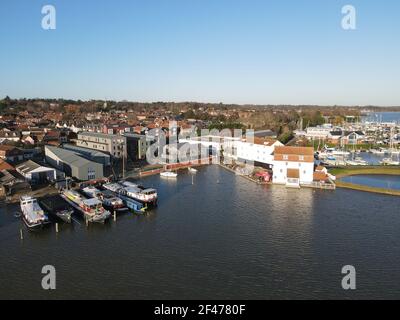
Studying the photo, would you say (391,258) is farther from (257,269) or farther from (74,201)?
(74,201)

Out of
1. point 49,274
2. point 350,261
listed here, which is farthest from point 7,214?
point 350,261

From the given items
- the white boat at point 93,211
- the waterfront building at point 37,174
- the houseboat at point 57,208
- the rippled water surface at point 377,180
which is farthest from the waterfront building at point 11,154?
the rippled water surface at point 377,180

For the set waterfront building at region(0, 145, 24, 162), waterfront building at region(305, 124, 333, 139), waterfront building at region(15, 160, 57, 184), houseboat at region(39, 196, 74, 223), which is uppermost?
waterfront building at region(305, 124, 333, 139)

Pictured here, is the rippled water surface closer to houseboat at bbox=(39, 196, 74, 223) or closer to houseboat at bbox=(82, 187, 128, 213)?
houseboat at bbox=(82, 187, 128, 213)

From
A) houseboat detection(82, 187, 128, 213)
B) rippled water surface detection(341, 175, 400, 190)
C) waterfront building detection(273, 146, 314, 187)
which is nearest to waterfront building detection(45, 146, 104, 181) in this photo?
houseboat detection(82, 187, 128, 213)

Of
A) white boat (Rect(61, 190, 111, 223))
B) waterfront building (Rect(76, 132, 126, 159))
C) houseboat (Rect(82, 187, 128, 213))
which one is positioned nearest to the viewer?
white boat (Rect(61, 190, 111, 223))
